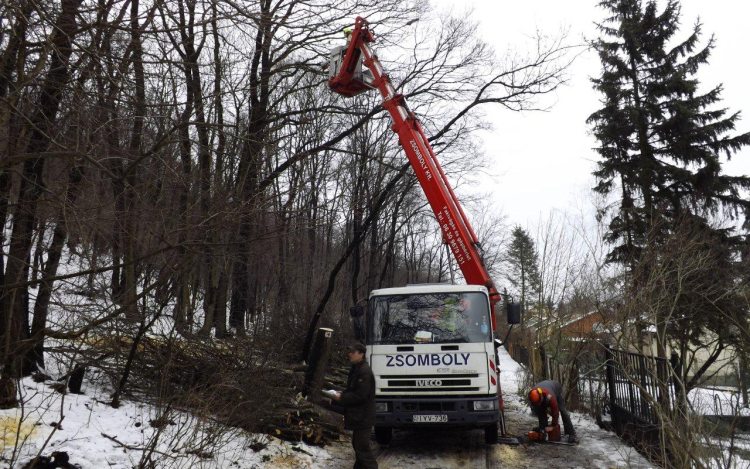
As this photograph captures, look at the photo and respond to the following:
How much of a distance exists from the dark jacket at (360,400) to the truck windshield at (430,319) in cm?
196

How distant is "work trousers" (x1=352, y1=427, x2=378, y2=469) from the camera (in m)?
7.03

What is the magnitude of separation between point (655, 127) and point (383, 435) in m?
18.4

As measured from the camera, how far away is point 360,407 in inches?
285

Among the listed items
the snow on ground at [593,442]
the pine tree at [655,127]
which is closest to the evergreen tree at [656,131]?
the pine tree at [655,127]

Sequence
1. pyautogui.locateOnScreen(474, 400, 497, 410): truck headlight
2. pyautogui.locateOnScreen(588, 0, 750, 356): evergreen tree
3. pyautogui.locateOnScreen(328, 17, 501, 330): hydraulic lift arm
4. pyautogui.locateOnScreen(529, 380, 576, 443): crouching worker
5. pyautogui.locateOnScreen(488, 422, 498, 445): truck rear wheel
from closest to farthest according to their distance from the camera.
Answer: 1. pyautogui.locateOnScreen(474, 400, 497, 410): truck headlight
2. pyautogui.locateOnScreen(488, 422, 498, 445): truck rear wheel
3. pyautogui.locateOnScreen(529, 380, 576, 443): crouching worker
4. pyautogui.locateOnScreen(328, 17, 501, 330): hydraulic lift arm
5. pyautogui.locateOnScreen(588, 0, 750, 356): evergreen tree

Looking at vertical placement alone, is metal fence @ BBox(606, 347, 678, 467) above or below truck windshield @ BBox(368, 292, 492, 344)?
below

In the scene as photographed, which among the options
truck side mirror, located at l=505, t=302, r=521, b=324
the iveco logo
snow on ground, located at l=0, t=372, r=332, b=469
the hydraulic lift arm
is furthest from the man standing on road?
the hydraulic lift arm

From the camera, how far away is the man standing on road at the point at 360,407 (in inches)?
279

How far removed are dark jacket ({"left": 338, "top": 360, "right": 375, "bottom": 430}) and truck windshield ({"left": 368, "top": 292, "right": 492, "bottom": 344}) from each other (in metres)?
1.96

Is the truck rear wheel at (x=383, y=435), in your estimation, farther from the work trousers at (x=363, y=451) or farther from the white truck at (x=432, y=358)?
the work trousers at (x=363, y=451)

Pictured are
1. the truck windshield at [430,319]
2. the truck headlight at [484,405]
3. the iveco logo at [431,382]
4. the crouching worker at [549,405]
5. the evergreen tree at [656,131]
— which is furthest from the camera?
the evergreen tree at [656,131]

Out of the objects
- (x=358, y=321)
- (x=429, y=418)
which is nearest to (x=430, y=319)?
(x=358, y=321)

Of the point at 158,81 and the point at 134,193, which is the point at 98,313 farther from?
the point at 158,81

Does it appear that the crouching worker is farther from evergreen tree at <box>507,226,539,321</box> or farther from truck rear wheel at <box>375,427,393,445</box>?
evergreen tree at <box>507,226,539,321</box>
